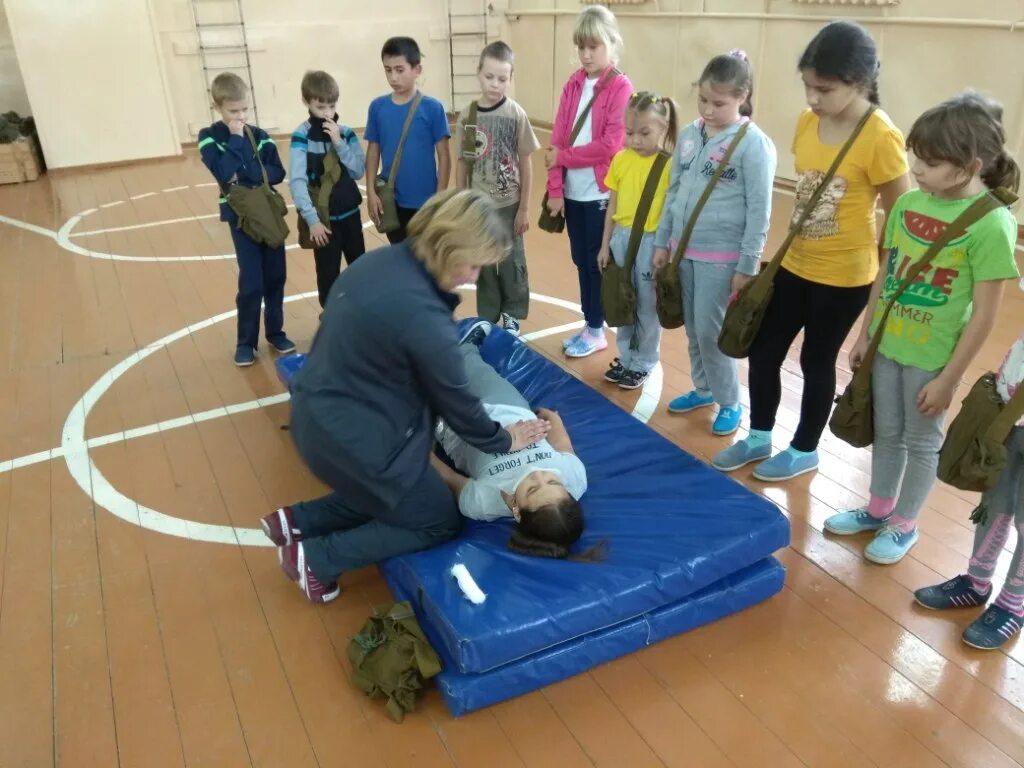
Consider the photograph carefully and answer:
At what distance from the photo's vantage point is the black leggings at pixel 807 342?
3035 mm

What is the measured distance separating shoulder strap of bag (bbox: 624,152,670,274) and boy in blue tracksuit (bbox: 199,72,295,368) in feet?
6.63

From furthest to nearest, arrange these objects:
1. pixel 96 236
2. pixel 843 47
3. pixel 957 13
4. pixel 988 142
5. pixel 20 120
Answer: pixel 20 120
pixel 96 236
pixel 957 13
pixel 843 47
pixel 988 142

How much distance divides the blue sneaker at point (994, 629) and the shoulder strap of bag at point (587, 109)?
299 centimetres

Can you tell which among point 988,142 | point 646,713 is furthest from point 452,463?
A: point 988,142

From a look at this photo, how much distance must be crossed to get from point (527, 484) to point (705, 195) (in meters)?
1.52

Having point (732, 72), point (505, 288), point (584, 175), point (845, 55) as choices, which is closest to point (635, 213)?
point (584, 175)

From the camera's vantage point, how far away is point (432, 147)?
457 centimetres

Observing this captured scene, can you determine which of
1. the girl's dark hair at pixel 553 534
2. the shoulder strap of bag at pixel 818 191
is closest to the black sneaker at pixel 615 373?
the shoulder strap of bag at pixel 818 191

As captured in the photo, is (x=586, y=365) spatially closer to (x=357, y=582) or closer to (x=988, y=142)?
(x=357, y=582)

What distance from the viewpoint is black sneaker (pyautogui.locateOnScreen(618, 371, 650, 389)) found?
4.36 metres

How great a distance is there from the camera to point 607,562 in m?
2.60

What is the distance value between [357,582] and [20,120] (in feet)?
32.5

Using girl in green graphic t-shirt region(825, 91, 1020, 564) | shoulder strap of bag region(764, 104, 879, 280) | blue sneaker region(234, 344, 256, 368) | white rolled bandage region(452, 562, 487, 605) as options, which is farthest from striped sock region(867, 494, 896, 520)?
blue sneaker region(234, 344, 256, 368)

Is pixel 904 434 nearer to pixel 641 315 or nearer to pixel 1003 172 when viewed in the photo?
pixel 1003 172
